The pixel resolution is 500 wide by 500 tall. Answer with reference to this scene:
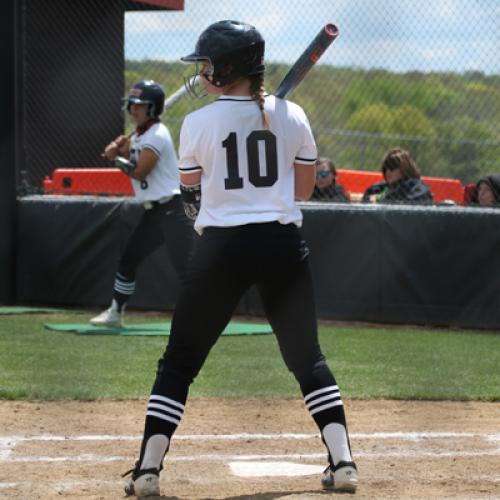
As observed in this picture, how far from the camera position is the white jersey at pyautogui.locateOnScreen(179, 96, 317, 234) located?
3908 mm

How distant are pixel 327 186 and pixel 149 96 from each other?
212 cm

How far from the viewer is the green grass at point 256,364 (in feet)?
20.6

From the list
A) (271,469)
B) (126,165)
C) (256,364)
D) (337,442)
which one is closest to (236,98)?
(337,442)

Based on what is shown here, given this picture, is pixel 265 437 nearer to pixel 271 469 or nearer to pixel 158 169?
pixel 271 469

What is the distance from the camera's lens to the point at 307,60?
4527mm

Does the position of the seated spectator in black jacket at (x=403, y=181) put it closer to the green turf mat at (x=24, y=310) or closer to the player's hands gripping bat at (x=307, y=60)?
the green turf mat at (x=24, y=310)

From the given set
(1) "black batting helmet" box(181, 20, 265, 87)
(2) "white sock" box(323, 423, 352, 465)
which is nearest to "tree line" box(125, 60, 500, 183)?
(1) "black batting helmet" box(181, 20, 265, 87)

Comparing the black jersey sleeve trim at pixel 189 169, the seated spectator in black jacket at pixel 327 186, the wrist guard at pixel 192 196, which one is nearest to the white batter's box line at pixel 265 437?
the wrist guard at pixel 192 196

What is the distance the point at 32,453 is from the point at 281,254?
151 centimetres

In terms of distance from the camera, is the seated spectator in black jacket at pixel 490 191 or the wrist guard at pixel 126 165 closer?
the wrist guard at pixel 126 165

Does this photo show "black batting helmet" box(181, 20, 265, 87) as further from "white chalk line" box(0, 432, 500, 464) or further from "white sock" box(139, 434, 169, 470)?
"white chalk line" box(0, 432, 500, 464)

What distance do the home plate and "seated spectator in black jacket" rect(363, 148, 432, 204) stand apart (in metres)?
5.04

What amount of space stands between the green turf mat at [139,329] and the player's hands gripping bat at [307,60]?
13.8ft

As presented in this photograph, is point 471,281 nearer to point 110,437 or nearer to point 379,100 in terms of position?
point 379,100
